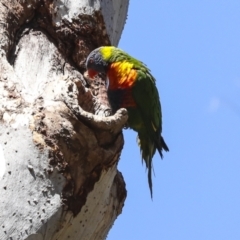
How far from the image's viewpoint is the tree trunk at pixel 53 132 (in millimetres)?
1536

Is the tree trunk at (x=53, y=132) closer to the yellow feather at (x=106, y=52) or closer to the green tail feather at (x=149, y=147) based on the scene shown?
the yellow feather at (x=106, y=52)

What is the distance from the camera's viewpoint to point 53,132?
165 centimetres

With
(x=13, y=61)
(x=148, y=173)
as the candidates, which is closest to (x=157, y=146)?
(x=148, y=173)

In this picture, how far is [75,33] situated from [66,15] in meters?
0.09

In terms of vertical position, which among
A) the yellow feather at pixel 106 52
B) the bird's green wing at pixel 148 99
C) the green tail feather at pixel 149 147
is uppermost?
the yellow feather at pixel 106 52

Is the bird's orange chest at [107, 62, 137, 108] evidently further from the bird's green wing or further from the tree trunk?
the tree trunk

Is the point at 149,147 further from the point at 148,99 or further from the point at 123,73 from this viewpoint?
the point at 123,73

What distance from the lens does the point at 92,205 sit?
1758 mm

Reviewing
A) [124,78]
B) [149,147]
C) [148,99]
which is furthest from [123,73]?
[149,147]

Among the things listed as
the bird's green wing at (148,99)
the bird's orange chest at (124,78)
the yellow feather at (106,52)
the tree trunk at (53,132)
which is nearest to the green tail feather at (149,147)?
Answer: the bird's green wing at (148,99)

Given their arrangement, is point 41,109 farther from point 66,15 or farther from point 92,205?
point 66,15

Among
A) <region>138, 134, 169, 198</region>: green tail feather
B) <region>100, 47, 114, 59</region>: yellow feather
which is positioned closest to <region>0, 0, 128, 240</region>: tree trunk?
<region>100, 47, 114, 59</region>: yellow feather

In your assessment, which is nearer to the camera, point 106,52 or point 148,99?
point 106,52

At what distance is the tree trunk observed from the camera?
1.54 m
